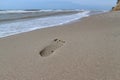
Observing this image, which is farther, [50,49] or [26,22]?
[26,22]

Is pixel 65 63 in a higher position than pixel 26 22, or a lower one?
higher

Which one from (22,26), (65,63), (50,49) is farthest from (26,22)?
(65,63)

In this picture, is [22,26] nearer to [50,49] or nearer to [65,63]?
[50,49]

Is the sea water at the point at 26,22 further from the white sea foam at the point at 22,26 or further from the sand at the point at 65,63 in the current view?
the sand at the point at 65,63

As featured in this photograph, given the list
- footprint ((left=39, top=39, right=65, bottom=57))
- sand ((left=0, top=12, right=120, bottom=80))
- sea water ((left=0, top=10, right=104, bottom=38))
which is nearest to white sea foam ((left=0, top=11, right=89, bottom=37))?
sea water ((left=0, top=10, right=104, bottom=38))

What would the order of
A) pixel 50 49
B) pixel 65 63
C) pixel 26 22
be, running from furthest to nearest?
pixel 26 22 < pixel 50 49 < pixel 65 63

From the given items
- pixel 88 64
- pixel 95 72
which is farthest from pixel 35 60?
pixel 95 72

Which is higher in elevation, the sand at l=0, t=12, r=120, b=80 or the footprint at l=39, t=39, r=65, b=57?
the sand at l=0, t=12, r=120, b=80

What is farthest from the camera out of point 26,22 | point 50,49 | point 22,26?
point 26,22

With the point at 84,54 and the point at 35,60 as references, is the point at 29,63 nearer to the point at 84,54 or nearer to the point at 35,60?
the point at 35,60

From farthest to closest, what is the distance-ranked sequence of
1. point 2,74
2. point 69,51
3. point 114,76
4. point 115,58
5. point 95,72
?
point 69,51 → point 115,58 → point 2,74 → point 95,72 → point 114,76

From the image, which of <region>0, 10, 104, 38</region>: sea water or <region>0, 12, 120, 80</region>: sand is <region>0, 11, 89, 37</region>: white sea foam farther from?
<region>0, 12, 120, 80</region>: sand

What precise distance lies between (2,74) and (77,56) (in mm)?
1952

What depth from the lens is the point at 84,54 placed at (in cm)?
623
